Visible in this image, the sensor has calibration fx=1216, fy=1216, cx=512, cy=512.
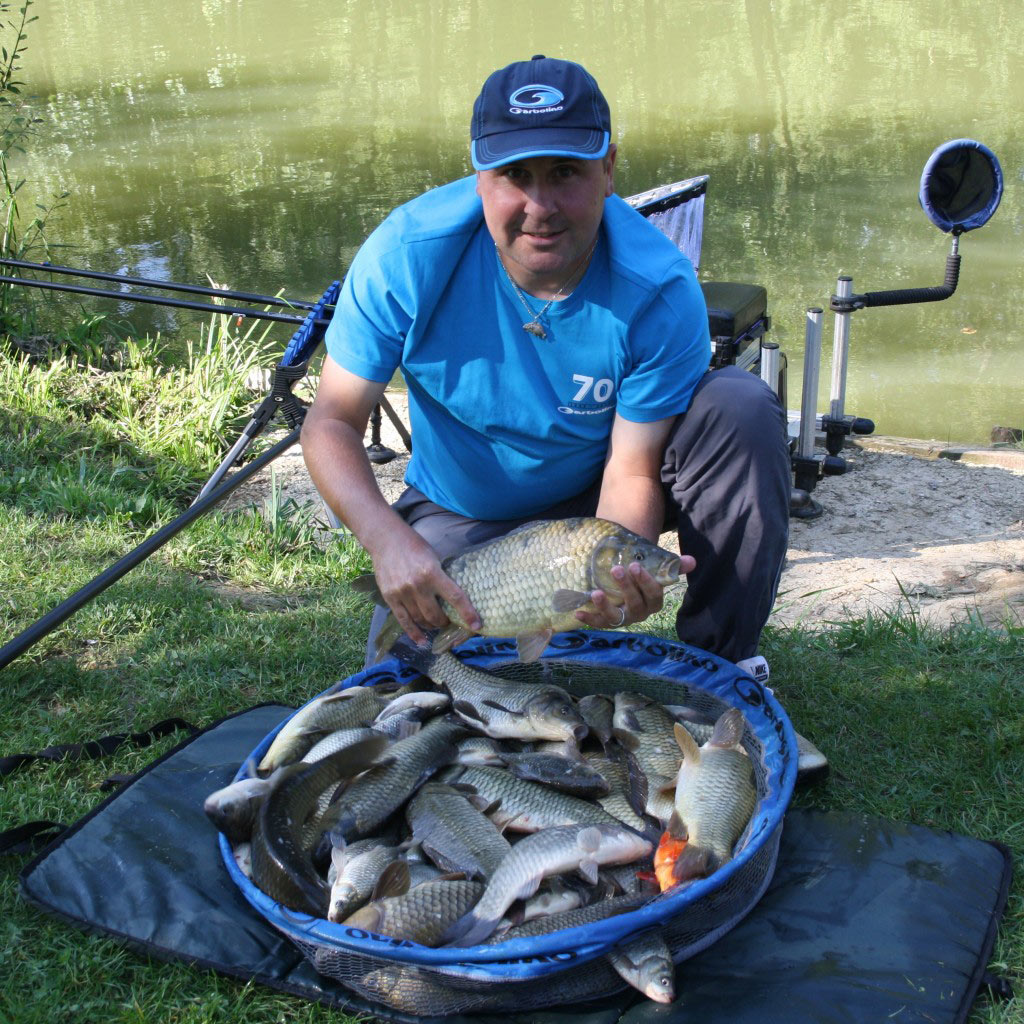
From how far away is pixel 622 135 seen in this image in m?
9.73

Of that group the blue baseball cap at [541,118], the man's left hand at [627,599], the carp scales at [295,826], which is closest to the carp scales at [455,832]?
the carp scales at [295,826]

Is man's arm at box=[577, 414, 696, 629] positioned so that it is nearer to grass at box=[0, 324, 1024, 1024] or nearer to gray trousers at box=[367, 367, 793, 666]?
gray trousers at box=[367, 367, 793, 666]

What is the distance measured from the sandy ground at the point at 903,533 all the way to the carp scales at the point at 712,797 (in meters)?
0.95

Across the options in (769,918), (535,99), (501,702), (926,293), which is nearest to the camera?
(769,918)

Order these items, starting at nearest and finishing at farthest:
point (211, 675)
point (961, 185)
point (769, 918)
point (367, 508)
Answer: point (769, 918) → point (367, 508) → point (211, 675) → point (961, 185)

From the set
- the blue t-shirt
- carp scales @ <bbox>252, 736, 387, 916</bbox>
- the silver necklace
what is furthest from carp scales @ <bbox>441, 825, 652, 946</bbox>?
the silver necklace

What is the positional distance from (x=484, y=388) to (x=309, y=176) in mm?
7175

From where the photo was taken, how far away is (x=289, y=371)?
3178 millimetres

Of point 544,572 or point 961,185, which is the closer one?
point 544,572

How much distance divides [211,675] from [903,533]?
2120mm

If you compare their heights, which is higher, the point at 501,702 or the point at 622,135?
the point at 622,135

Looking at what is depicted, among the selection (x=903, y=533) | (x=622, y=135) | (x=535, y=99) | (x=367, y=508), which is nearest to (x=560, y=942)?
(x=367, y=508)

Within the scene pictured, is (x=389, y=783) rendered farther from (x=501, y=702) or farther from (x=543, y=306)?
(x=543, y=306)

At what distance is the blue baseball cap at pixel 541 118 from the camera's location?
6.35 feet
